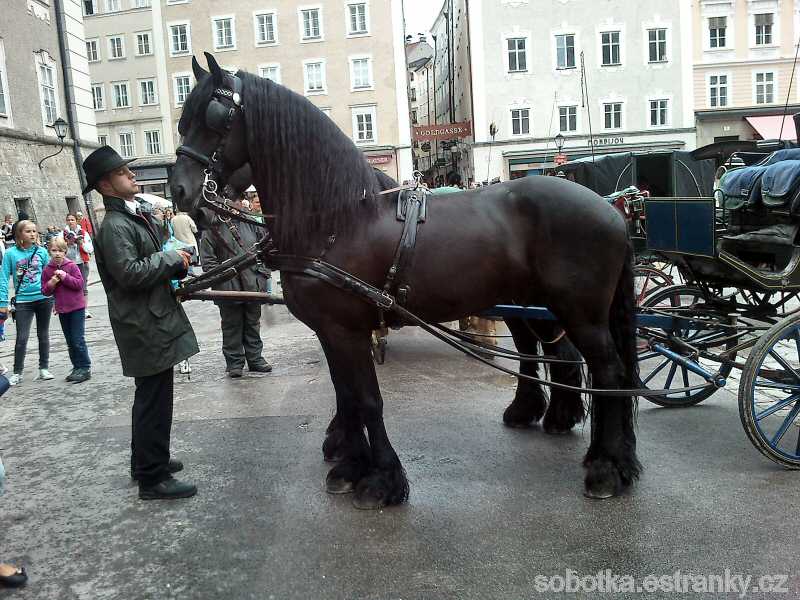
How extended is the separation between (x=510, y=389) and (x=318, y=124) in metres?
3.27

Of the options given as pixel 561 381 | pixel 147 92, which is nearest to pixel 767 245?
pixel 561 381

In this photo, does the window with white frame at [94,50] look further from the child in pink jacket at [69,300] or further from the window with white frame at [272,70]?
the child in pink jacket at [69,300]

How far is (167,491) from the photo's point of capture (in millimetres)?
3891

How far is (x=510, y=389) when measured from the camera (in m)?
5.88

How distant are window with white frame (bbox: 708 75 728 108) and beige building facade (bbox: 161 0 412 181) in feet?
53.8

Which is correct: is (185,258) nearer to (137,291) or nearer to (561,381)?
(137,291)

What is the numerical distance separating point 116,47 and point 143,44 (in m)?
2.01

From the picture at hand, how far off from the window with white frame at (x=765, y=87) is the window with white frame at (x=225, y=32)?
95.6ft

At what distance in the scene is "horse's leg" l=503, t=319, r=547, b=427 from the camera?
15.6 ft

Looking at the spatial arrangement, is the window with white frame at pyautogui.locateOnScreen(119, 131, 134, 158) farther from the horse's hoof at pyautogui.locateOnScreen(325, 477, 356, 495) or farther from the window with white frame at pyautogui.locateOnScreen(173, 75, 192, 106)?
the horse's hoof at pyautogui.locateOnScreen(325, 477, 356, 495)

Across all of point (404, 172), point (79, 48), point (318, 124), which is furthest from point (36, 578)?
point (404, 172)

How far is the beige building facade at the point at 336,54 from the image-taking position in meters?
37.2

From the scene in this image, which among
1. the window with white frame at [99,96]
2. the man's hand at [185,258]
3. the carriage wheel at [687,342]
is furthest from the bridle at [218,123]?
the window with white frame at [99,96]

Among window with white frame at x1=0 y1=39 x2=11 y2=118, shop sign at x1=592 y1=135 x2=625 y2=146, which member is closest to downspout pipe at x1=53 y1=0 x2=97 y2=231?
window with white frame at x1=0 y1=39 x2=11 y2=118
